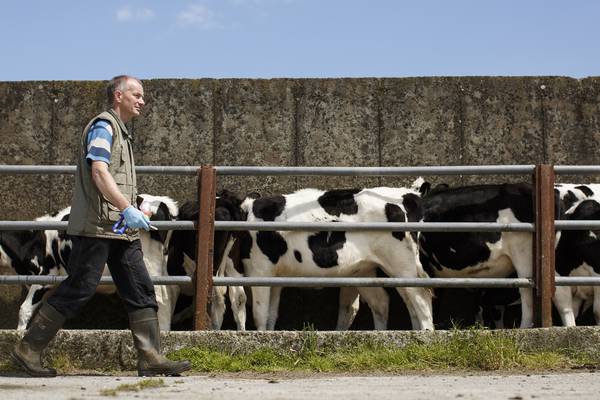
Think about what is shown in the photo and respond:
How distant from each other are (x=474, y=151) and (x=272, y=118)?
222 cm

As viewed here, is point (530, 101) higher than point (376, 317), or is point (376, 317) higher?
point (530, 101)

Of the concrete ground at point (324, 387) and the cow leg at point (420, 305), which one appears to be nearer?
the concrete ground at point (324, 387)

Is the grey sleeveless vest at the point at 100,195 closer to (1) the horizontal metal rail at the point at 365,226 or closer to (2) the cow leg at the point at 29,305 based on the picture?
(1) the horizontal metal rail at the point at 365,226

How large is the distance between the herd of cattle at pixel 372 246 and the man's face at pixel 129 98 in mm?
3551

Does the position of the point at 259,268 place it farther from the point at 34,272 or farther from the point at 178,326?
the point at 34,272


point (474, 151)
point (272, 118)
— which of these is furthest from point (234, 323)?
point (474, 151)

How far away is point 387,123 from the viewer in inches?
465

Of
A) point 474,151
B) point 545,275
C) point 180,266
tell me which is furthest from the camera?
point 474,151

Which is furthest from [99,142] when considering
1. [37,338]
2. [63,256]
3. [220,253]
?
[63,256]

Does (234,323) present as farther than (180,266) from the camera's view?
Yes

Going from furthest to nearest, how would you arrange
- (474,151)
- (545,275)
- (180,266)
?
(474,151)
(180,266)
(545,275)

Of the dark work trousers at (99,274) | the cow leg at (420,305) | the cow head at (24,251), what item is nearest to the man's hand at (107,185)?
the dark work trousers at (99,274)

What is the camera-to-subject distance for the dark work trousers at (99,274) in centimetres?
708

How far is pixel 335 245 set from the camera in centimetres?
1109
